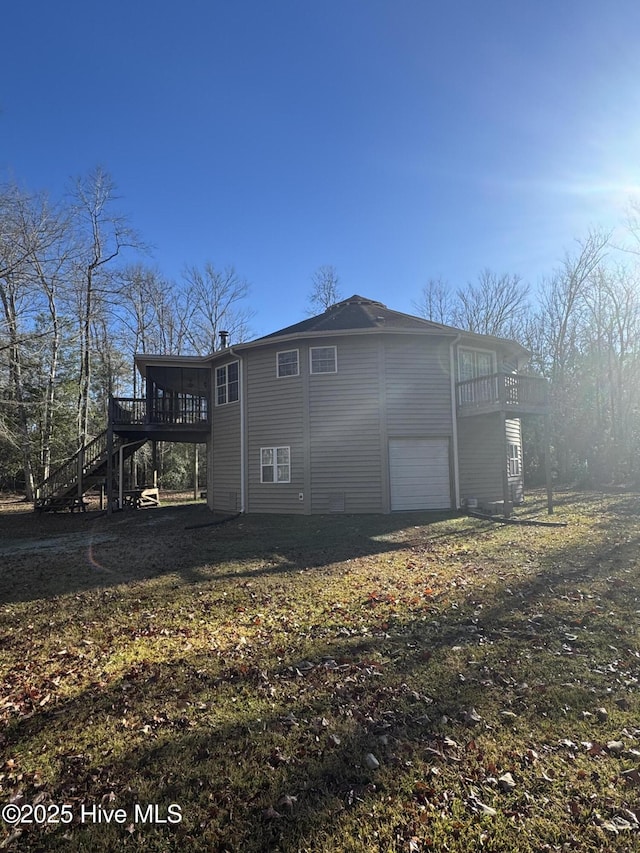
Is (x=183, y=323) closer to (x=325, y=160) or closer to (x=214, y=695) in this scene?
(x=325, y=160)

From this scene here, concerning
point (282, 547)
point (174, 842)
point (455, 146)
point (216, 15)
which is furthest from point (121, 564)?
point (455, 146)

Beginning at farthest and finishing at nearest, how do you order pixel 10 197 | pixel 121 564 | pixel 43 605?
pixel 10 197, pixel 121 564, pixel 43 605

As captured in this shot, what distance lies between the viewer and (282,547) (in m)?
10.3

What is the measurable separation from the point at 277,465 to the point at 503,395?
24.7ft

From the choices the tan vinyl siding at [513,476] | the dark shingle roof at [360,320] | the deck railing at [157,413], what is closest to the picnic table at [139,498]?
the deck railing at [157,413]

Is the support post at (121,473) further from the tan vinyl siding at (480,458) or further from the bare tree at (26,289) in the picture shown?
the tan vinyl siding at (480,458)

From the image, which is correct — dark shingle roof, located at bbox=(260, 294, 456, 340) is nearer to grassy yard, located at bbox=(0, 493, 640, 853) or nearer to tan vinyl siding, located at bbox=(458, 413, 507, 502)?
tan vinyl siding, located at bbox=(458, 413, 507, 502)

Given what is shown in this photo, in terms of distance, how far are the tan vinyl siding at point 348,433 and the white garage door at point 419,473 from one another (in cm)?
58

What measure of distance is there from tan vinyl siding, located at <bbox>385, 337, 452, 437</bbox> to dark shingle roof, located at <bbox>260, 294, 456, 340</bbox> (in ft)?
2.16

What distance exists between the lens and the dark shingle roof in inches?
605

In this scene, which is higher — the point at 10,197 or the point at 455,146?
the point at 10,197

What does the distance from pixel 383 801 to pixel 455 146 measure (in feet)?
49.2

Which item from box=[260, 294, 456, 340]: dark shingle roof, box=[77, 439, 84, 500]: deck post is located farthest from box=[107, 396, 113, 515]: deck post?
box=[260, 294, 456, 340]: dark shingle roof

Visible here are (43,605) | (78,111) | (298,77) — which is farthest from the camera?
(78,111)
